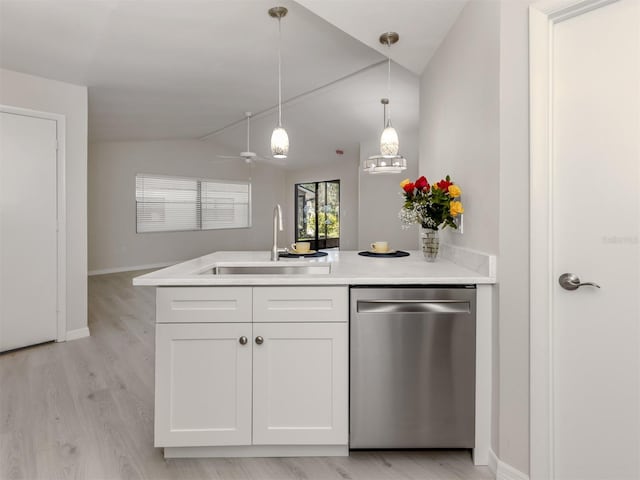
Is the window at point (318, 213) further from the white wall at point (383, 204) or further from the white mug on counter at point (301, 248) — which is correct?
the white mug on counter at point (301, 248)

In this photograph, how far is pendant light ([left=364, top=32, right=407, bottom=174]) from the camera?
8.37ft

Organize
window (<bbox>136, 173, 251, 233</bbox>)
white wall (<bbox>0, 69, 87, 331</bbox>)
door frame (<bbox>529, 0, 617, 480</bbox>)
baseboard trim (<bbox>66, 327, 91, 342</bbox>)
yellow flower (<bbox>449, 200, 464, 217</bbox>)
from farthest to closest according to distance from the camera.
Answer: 1. window (<bbox>136, 173, 251, 233</bbox>)
2. baseboard trim (<bbox>66, 327, 91, 342</bbox>)
3. white wall (<bbox>0, 69, 87, 331</bbox>)
4. yellow flower (<bbox>449, 200, 464, 217</bbox>)
5. door frame (<bbox>529, 0, 617, 480</bbox>)

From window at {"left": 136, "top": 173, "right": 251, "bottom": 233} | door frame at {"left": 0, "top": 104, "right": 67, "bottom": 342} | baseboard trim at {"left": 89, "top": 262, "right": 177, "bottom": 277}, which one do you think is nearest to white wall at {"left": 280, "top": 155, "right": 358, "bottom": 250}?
→ window at {"left": 136, "top": 173, "right": 251, "bottom": 233}

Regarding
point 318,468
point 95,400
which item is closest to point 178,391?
point 318,468

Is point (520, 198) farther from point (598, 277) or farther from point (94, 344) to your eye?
point (94, 344)

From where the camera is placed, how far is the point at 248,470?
5.65 ft

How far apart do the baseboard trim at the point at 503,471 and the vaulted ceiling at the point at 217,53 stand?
90.4 inches

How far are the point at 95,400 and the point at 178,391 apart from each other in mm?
1056

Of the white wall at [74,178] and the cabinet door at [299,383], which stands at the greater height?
the white wall at [74,178]

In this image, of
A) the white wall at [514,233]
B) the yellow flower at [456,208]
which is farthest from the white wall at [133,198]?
the white wall at [514,233]

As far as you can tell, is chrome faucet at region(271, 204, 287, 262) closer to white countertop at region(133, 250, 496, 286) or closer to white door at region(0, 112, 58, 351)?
white countertop at region(133, 250, 496, 286)

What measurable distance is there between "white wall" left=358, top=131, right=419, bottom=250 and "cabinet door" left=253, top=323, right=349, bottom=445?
5.50 metres

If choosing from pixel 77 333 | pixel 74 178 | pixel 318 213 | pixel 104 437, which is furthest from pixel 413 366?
pixel 318 213

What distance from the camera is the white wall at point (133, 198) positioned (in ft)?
23.0
